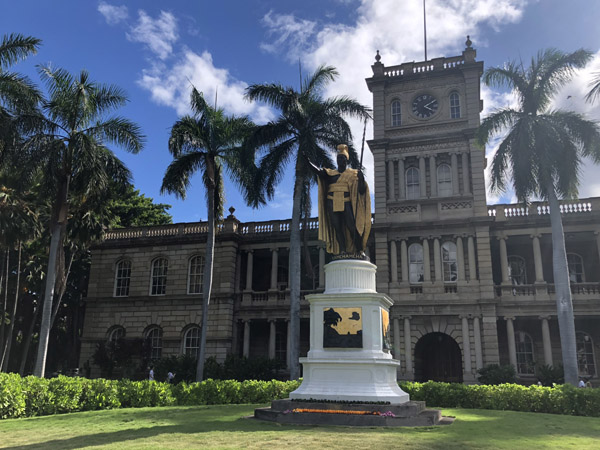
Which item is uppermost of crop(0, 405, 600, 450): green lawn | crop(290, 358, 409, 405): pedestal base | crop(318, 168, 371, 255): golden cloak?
crop(318, 168, 371, 255): golden cloak

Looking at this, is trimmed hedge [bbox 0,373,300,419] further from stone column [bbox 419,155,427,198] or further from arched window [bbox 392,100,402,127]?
arched window [bbox 392,100,402,127]

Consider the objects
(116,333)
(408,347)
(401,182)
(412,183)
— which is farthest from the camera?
(116,333)

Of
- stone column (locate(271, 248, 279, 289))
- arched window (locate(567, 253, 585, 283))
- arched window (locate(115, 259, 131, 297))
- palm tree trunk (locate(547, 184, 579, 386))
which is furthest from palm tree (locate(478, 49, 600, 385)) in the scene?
arched window (locate(115, 259, 131, 297))

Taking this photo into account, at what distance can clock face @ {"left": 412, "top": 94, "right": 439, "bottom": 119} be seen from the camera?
31.8m

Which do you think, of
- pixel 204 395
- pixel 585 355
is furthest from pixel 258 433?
pixel 585 355

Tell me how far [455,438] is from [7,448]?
263 inches

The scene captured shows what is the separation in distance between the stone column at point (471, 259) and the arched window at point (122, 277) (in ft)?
69.2

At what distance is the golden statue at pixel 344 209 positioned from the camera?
12.5 meters

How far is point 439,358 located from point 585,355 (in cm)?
726

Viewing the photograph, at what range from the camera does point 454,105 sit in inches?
1237

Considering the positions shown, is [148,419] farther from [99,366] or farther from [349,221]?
[99,366]

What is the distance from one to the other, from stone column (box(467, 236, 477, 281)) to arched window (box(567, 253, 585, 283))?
5640 millimetres

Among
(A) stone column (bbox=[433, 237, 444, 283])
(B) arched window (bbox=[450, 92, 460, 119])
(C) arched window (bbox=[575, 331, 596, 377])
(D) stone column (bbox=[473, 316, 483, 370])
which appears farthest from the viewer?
(B) arched window (bbox=[450, 92, 460, 119])

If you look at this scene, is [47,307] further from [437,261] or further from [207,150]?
[437,261]
